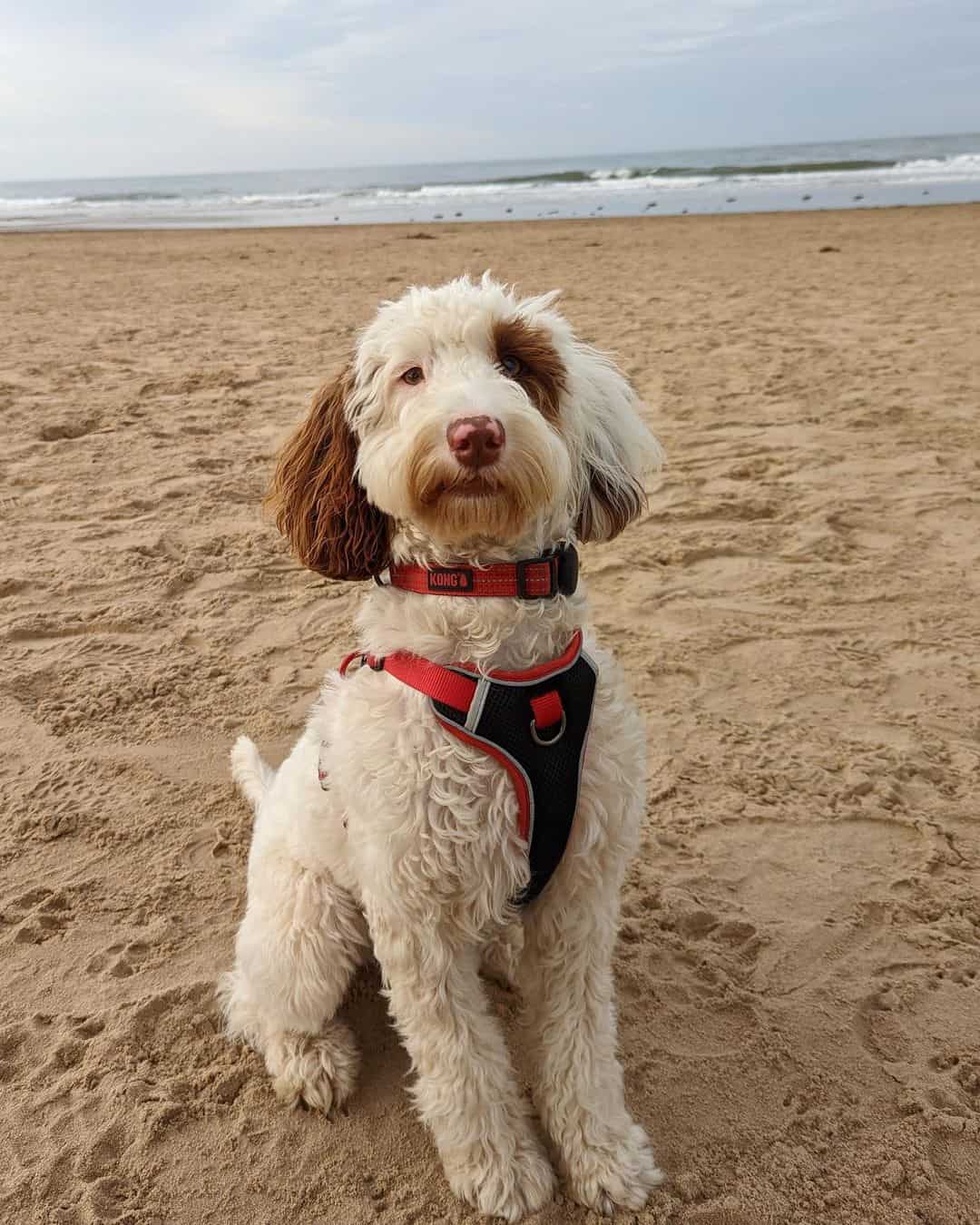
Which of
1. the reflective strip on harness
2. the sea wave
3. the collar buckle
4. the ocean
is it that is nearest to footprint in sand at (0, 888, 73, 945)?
the reflective strip on harness

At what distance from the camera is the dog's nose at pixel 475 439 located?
1.68 m

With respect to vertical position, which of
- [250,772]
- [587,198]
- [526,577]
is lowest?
[587,198]

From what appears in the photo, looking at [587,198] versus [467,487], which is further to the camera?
[587,198]

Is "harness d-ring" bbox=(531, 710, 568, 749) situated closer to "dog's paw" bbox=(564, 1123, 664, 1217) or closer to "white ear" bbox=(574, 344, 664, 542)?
"white ear" bbox=(574, 344, 664, 542)

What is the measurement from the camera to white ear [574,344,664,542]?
1.99m

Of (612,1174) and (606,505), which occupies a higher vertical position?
(606,505)

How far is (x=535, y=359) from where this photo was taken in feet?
6.25

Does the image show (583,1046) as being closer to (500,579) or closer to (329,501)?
(500,579)

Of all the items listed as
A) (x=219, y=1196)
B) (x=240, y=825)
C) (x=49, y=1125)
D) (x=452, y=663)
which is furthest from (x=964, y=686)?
(x=49, y=1125)

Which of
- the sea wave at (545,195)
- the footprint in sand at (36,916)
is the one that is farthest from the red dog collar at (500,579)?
the sea wave at (545,195)

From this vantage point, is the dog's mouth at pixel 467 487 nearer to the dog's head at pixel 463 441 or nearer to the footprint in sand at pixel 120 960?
the dog's head at pixel 463 441

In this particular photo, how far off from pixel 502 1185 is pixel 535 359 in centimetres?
180

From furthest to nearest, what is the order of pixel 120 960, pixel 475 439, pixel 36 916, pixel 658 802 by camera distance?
pixel 658 802 < pixel 36 916 < pixel 120 960 < pixel 475 439

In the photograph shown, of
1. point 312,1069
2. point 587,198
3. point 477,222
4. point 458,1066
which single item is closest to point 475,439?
point 458,1066
